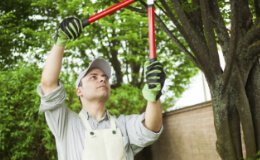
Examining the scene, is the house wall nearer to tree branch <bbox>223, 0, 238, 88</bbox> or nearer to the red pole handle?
tree branch <bbox>223, 0, 238, 88</bbox>

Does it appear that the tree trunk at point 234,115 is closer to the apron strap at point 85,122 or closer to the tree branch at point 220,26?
the tree branch at point 220,26

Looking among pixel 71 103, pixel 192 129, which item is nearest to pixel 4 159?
pixel 71 103

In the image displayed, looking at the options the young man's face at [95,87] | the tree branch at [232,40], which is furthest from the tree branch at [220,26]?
the young man's face at [95,87]

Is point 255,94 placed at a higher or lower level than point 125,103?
higher

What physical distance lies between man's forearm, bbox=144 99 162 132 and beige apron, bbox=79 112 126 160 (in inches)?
9.4

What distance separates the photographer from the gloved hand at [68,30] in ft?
6.76

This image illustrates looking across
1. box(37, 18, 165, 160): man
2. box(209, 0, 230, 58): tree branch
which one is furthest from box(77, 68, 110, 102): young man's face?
box(209, 0, 230, 58): tree branch

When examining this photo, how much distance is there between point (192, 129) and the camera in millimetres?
6164

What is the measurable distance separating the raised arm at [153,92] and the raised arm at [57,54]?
0.56 meters

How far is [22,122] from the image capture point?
6348 mm

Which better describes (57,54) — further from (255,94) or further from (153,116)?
(255,94)

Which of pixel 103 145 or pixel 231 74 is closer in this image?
pixel 103 145

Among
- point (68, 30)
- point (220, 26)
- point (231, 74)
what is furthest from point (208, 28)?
point (68, 30)

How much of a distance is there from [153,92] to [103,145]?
578mm
